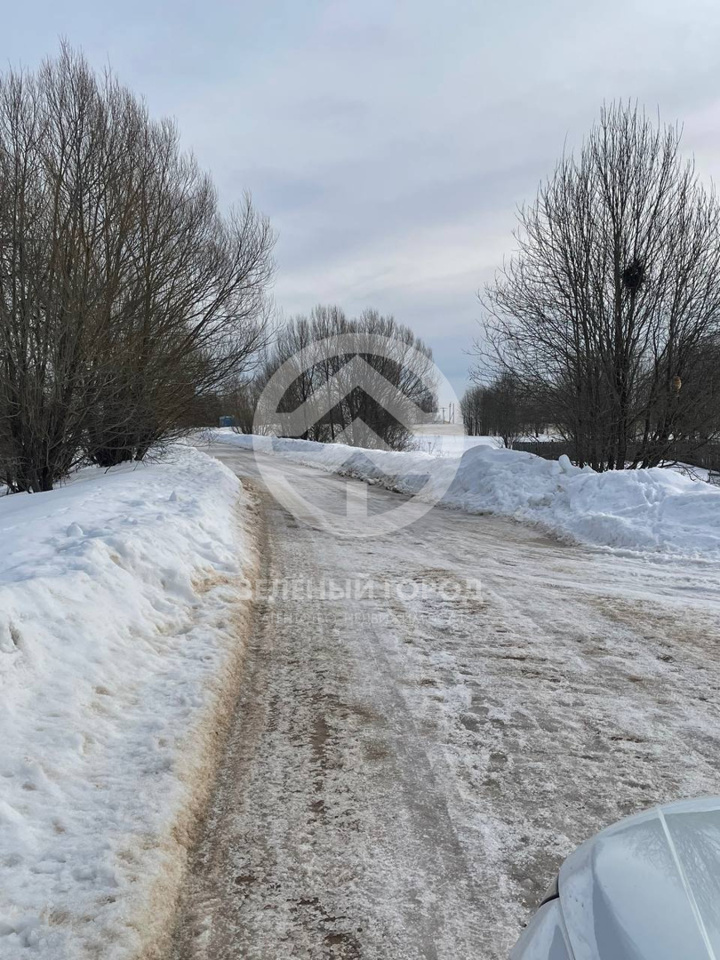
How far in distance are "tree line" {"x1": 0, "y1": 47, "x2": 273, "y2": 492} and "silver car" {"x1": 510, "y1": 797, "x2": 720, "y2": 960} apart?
11.3 meters

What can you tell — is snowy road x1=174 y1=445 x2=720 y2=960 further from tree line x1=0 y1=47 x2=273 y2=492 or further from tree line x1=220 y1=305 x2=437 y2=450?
tree line x1=220 y1=305 x2=437 y2=450

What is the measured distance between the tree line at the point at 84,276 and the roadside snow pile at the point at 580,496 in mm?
6872

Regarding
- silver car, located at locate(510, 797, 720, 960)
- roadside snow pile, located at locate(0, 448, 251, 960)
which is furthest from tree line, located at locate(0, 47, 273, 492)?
silver car, located at locate(510, 797, 720, 960)

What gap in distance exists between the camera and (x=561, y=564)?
7988mm

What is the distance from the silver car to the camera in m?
1.35

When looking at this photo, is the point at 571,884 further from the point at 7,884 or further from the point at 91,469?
the point at 91,469

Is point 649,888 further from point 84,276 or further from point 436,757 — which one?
point 84,276

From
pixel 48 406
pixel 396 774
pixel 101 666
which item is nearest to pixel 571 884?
pixel 396 774

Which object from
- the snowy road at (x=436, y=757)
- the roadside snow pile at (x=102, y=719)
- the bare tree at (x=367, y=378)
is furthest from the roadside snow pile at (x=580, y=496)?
the bare tree at (x=367, y=378)

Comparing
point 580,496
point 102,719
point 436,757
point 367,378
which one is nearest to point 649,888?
point 436,757

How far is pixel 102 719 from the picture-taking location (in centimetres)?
358

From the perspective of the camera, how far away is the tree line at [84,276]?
10.8 meters

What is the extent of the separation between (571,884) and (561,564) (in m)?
6.61

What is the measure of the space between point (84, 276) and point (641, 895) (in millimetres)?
12012
